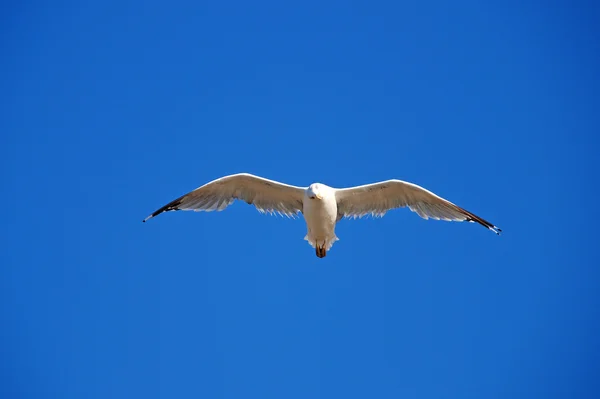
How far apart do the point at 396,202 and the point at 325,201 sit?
161cm

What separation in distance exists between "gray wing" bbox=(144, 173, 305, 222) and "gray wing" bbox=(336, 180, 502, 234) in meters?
0.94

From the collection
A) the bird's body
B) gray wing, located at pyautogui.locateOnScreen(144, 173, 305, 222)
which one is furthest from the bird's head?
gray wing, located at pyautogui.locateOnScreen(144, 173, 305, 222)

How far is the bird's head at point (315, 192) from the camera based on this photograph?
1541 centimetres

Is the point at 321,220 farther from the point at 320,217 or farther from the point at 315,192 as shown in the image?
the point at 315,192


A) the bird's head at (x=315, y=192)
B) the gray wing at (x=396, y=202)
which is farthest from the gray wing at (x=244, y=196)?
the gray wing at (x=396, y=202)

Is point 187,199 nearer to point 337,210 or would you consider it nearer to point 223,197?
point 223,197

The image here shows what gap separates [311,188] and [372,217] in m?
1.64

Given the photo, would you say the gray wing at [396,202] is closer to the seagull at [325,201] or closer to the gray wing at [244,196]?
the seagull at [325,201]

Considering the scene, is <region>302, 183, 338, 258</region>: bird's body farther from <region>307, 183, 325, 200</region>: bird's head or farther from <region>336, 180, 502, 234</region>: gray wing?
<region>336, 180, 502, 234</region>: gray wing

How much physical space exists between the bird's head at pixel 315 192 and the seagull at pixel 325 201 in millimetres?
40

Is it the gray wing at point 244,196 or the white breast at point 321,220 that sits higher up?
the gray wing at point 244,196

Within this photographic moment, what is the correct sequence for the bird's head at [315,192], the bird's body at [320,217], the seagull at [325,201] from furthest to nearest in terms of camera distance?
the seagull at [325,201] < the bird's body at [320,217] < the bird's head at [315,192]

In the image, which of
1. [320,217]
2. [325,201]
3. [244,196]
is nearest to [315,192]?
[325,201]

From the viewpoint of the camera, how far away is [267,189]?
16.3 meters
